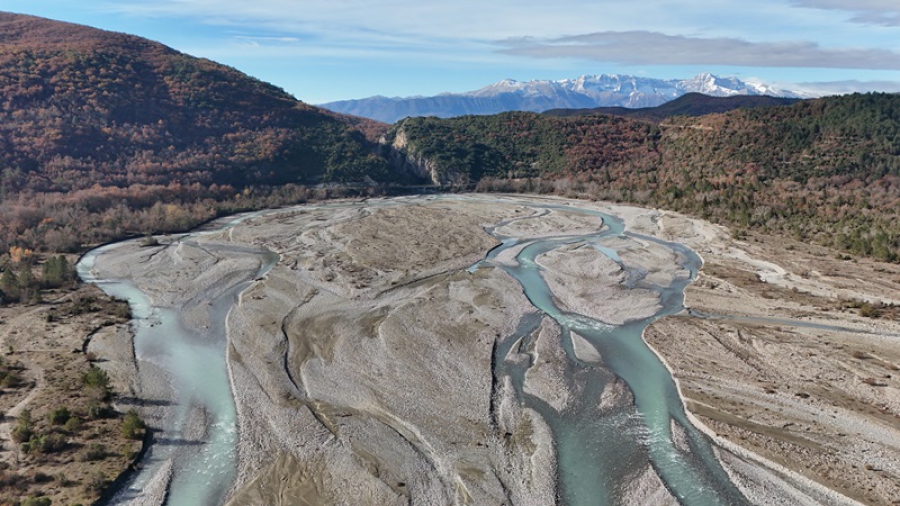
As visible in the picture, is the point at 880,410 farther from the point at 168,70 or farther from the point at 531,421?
the point at 168,70

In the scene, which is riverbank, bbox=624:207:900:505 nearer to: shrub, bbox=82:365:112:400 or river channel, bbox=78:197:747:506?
river channel, bbox=78:197:747:506

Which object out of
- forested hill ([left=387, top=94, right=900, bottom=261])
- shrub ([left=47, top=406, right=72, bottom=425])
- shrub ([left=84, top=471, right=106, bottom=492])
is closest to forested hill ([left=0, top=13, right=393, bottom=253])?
forested hill ([left=387, top=94, right=900, bottom=261])

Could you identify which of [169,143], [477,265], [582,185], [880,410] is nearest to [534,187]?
[582,185]

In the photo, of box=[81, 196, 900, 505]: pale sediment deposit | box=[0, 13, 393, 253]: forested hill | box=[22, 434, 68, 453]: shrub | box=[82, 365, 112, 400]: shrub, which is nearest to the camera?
box=[81, 196, 900, 505]: pale sediment deposit

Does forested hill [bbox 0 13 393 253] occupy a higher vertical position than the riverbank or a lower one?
higher

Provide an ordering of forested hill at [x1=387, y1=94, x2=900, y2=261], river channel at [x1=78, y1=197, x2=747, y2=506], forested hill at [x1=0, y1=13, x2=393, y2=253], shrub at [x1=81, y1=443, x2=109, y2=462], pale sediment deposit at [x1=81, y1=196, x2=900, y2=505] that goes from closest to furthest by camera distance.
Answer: river channel at [x1=78, y1=197, x2=747, y2=506] → pale sediment deposit at [x1=81, y1=196, x2=900, y2=505] → shrub at [x1=81, y1=443, x2=109, y2=462] → forested hill at [x1=387, y1=94, x2=900, y2=261] → forested hill at [x1=0, y1=13, x2=393, y2=253]

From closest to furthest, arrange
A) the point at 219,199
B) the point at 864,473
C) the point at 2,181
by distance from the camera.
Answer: the point at 864,473 < the point at 2,181 < the point at 219,199

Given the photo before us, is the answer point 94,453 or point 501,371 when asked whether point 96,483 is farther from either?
point 501,371
